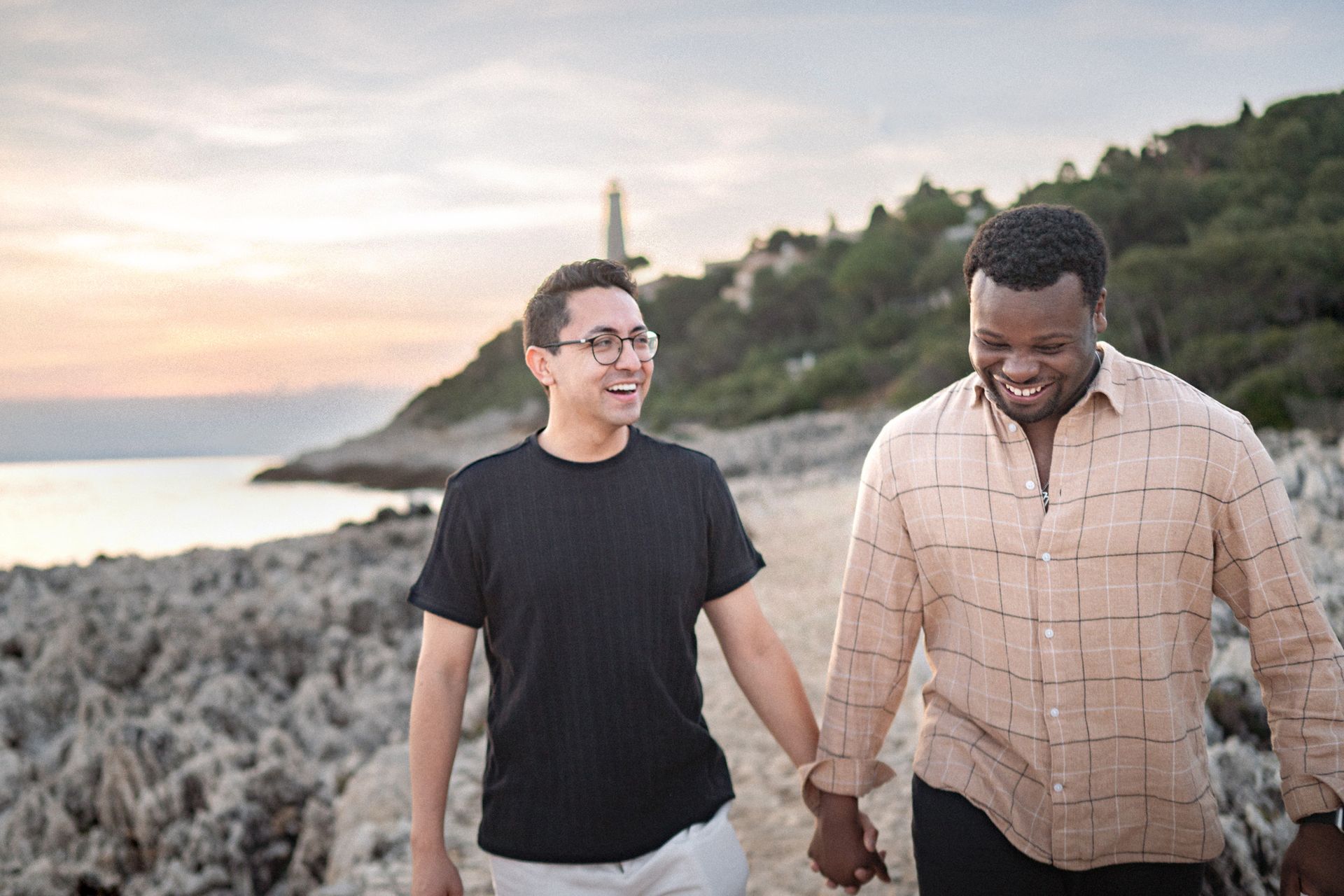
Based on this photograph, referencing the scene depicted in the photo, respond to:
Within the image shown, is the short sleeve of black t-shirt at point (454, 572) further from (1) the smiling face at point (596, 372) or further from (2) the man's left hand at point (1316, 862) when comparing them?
(2) the man's left hand at point (1316, 862)

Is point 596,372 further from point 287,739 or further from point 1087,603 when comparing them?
point 287,739

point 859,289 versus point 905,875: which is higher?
point 859,289

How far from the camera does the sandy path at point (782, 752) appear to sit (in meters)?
4.14

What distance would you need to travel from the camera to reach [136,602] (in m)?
9.61

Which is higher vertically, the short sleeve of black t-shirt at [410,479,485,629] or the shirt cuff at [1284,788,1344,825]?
the short sleeve of black t-shirt at [410,479,485,629]

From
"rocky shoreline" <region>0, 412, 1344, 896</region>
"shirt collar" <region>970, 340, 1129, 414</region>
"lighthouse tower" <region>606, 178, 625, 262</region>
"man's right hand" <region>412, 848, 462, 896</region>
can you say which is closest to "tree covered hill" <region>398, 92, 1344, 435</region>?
"rocky shoreline" <region>0, 412, 1344, 896</region>

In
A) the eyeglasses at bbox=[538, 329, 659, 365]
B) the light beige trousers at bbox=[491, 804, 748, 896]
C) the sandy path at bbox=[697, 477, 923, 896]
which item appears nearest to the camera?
the light beige trousers at bbox=[491, 804, 748, 896]

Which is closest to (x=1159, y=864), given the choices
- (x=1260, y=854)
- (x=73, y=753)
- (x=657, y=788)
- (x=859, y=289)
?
(x=657, y=788)

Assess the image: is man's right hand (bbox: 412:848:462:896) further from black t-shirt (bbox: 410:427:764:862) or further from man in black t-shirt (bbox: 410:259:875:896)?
black t-shirt (bbox: 410:427:764:862)

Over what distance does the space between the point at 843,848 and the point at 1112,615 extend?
896mm

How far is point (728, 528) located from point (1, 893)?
4372 millimetres

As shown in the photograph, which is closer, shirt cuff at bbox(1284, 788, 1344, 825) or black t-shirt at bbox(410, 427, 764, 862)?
shirt cuff at bbox(1284, 788, 1344, 825)

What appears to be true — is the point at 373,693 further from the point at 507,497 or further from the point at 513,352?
the point at 513,352

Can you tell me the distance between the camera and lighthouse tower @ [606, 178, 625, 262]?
92375 mm
